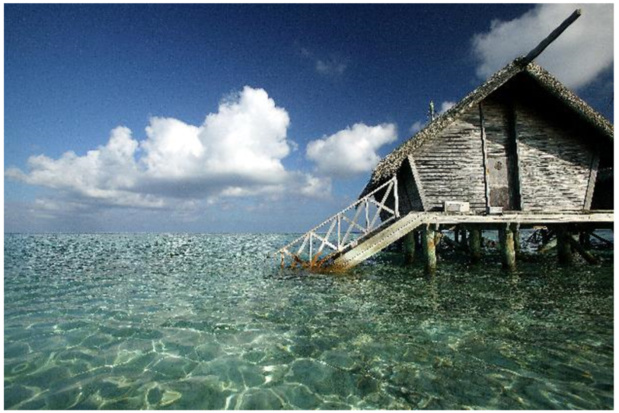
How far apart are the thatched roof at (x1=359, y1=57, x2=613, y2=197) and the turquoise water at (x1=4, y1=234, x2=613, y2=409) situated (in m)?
4.82

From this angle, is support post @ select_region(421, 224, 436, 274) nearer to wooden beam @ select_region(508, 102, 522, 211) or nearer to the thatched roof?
the thatched roof

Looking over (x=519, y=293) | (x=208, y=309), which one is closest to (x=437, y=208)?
(x=519, y=293)

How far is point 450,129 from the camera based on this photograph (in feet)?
41.6

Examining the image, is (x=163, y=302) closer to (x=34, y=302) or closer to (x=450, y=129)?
(x=34, y=302)

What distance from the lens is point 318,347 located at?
5.75m

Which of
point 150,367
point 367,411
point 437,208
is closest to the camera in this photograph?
point 367,411

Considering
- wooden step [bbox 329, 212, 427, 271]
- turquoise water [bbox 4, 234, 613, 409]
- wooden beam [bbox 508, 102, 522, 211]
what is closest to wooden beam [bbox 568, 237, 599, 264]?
wooden beam [bbox 508, 102, 522, 211]

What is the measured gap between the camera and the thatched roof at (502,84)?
11.2 m

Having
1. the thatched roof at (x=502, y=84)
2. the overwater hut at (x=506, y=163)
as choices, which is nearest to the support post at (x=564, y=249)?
the overwater hut at (x=506, y=163)

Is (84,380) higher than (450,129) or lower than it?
lower

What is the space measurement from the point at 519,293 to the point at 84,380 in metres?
9.76

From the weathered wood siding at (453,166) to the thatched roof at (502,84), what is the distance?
3.76 ft

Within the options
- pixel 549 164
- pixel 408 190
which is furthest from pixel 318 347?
pixel 549 164

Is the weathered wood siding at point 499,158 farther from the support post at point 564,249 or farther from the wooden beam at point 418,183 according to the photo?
the support post at point 564,249
